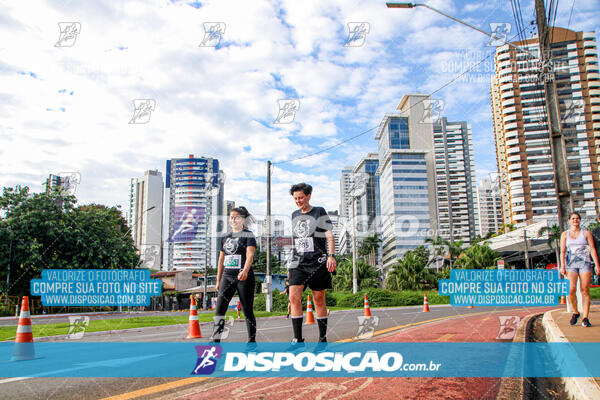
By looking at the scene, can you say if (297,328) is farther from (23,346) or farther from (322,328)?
(23,346)

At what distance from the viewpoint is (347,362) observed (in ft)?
12.4

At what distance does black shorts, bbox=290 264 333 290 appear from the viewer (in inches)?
180

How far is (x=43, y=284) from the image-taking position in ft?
100.0

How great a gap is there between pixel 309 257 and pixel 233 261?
1.02 meters

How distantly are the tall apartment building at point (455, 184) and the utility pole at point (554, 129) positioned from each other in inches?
6684

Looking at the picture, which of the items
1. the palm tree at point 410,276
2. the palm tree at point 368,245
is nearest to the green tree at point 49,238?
the palm tree at point 410,276

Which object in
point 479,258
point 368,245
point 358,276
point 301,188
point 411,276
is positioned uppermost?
point 368,245

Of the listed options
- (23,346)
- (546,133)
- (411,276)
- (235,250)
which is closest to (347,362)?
(235,250)

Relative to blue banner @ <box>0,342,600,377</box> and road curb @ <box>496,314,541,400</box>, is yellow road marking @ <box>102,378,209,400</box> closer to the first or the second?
blue banner @ <box>0,342,600,377</box>

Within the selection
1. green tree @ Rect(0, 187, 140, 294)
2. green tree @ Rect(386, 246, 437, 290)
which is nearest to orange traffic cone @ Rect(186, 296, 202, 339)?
green tree @ Rect(0, 187, 140, 294)

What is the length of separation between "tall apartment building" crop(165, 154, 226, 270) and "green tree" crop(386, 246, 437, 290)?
295ft

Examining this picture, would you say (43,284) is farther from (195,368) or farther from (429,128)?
(429,128)

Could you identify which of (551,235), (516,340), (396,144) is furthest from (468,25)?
(396,144)

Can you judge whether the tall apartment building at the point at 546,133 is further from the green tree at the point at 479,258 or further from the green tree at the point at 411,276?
the green tree at the point at 411,276
